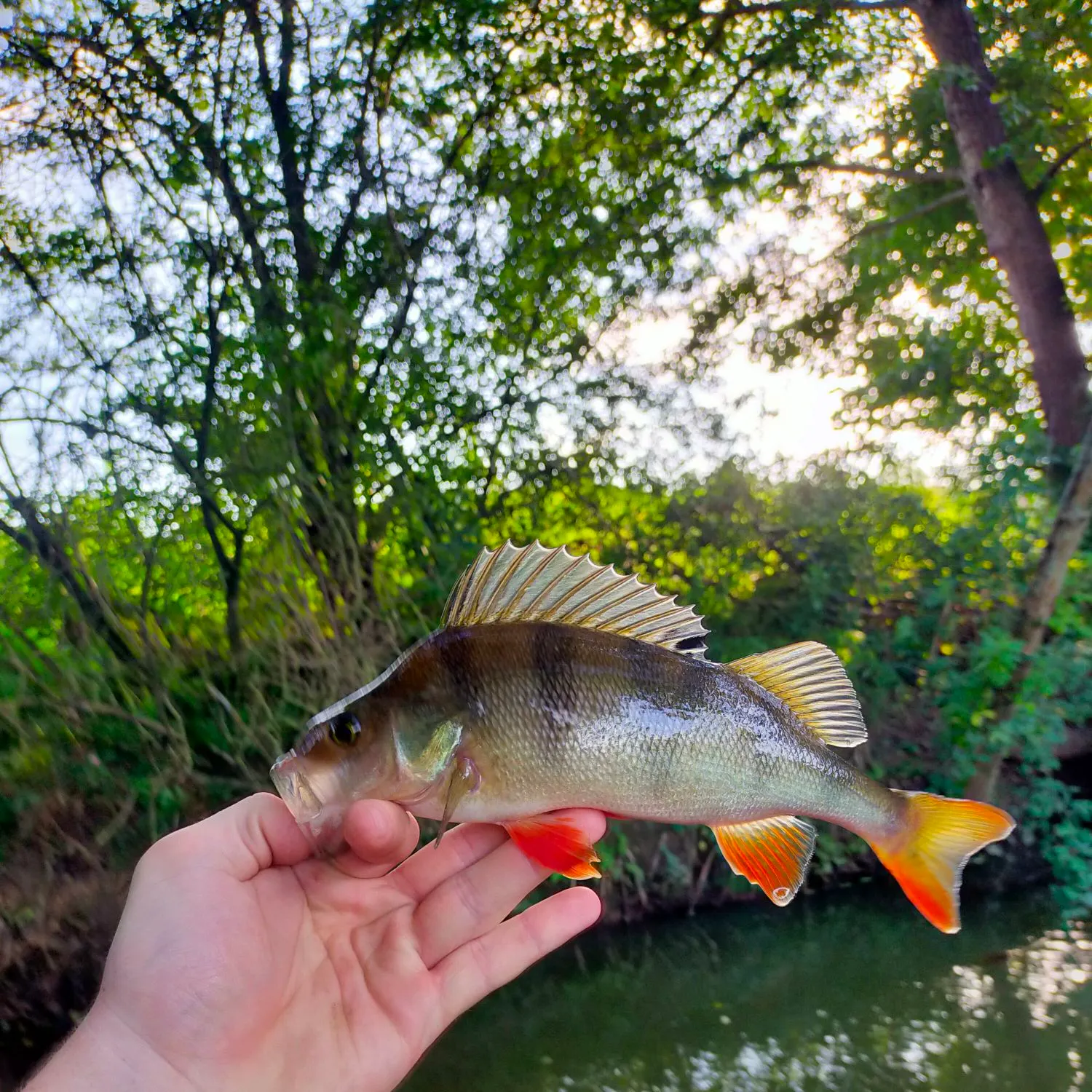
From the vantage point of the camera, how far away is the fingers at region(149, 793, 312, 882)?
1.47 m

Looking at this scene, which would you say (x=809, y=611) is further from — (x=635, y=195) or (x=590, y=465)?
(x=635, y=195)

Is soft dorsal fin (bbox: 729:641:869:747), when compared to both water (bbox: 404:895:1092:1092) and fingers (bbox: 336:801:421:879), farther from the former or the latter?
water (bbox: 404:895:1092:1092)

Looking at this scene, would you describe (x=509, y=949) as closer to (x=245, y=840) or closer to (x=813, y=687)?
(x=245, y=840)

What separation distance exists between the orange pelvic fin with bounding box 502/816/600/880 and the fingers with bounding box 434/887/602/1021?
0.17 metres

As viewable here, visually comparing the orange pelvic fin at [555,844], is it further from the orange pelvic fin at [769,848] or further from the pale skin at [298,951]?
the orange pelvic fin at [769,848]

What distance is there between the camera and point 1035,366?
6.18m

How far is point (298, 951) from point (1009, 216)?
23.2ft

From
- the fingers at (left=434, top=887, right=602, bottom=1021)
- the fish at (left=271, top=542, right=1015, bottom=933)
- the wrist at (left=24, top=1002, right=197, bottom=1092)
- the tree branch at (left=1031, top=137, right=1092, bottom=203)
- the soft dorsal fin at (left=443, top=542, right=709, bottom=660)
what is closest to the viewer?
the wrist at (left=24, top=1002, right=197, bottom=1092)

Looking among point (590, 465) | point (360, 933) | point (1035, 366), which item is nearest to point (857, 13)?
point (1035, 366)

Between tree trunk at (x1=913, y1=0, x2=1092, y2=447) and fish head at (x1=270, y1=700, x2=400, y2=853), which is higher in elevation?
tree trunk at (x1=913, y1=0, x2=1092, y2=447)

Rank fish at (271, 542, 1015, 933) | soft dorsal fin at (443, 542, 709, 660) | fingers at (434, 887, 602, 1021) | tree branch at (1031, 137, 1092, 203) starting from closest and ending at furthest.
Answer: fish at (271, 542, 1015, 933) → soft dorsal fin at (443, 542, 709, 660) → fingers at (434, 887, 602, 1021) → tree branch at (1031, 137, 1092, 203)

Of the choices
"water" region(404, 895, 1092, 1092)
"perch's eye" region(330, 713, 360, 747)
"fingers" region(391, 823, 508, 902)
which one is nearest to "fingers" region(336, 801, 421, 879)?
"perch's eye" region(330, 713, 360, 747)

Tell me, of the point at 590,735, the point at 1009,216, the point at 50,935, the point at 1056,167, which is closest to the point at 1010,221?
the point at 1009,216

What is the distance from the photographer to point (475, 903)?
1.70 metres
